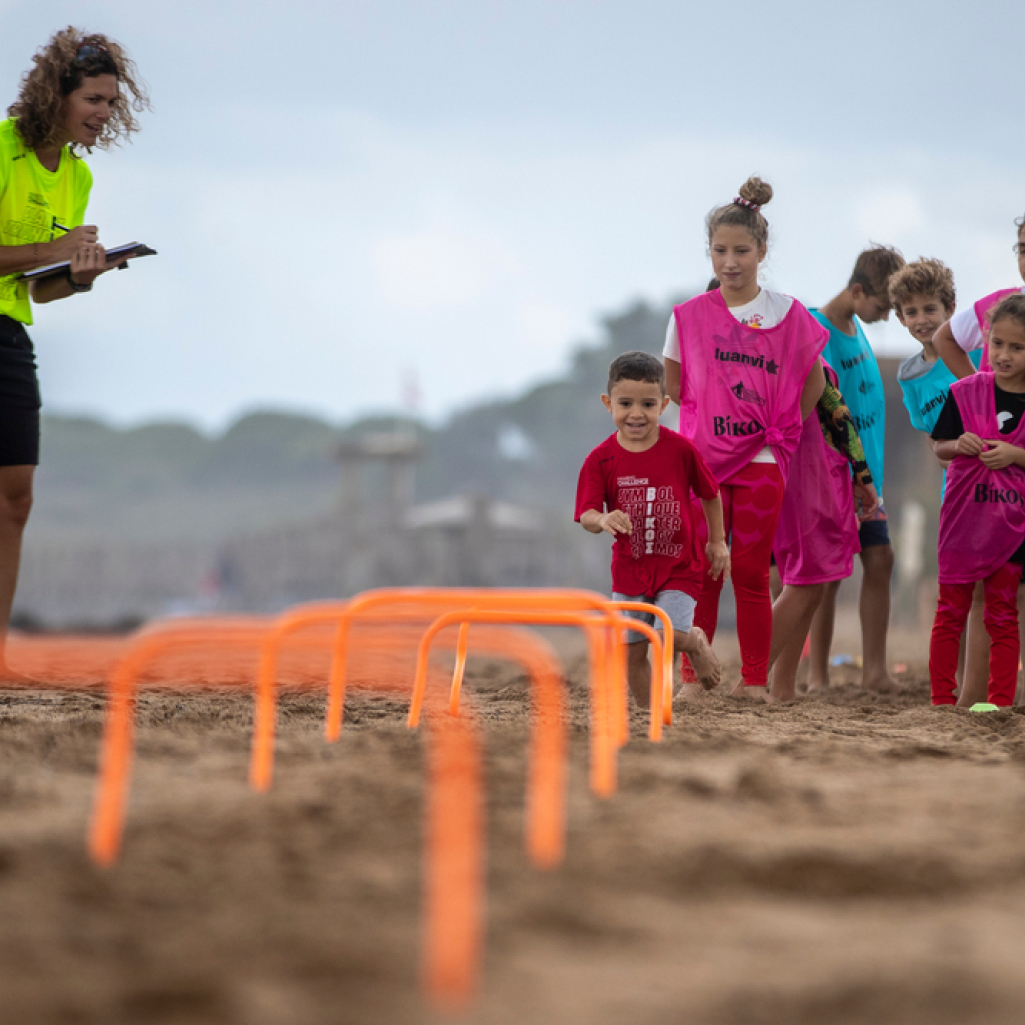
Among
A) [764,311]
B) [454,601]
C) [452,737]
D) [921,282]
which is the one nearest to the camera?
[454,601]

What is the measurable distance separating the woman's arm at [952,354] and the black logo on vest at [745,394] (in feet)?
2.59

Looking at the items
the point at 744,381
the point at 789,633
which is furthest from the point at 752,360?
the point at 789,633

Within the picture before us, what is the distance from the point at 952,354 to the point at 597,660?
8.33ft

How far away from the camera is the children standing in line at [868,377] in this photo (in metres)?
4.66

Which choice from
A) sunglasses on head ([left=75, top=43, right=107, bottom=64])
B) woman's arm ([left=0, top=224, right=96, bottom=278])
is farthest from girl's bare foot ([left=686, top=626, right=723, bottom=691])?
sunglasses on head ([left=75, top=43, right=107, bottom=64])

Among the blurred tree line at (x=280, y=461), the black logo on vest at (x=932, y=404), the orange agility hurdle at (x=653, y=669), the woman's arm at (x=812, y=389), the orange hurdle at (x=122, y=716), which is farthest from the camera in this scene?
the blurred tree line at (x=280, y=461)

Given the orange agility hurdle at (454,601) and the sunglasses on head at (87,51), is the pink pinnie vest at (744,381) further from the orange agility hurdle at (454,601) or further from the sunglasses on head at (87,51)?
the sunglasses on head at (87,51)

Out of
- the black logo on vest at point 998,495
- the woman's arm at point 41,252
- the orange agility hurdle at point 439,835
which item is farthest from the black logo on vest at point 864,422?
the woman's arm at point 41,252

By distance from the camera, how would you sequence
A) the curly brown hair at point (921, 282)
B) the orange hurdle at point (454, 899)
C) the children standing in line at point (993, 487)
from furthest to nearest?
1. the curly brown hair at point (921, 282)
2. the children standing in line at point (993, 487)
3. the orange hurdle at point (454, 899)

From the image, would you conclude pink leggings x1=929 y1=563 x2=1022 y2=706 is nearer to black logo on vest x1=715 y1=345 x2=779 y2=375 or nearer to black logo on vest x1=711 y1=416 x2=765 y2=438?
black logo on vest x1=711 y1=416 x2=765 y2=438

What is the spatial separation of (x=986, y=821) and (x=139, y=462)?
5029cm

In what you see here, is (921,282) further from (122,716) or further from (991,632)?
(122,716)

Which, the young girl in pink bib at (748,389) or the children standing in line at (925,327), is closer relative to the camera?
the young girl in pink bib at (748,389)

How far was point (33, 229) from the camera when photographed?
3.85 metres
